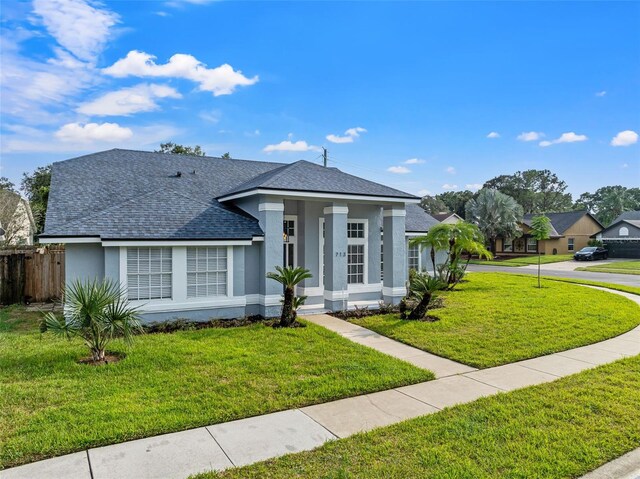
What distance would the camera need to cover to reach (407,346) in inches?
366

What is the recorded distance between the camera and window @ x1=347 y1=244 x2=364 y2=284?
14.7 m

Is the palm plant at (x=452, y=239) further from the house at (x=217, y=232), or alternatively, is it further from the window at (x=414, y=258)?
the house at (x=217, y=232)

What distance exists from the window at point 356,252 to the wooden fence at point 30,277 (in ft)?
34.5

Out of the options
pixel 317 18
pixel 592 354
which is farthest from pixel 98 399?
pixel 317 18

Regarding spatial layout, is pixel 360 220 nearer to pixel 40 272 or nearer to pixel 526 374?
pixel 526 374

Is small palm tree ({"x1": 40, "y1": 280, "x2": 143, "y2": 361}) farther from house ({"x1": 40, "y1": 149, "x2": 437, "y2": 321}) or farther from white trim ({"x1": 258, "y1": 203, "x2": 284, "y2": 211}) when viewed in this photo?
white trim ({"x1": 258, "y1": 203, "x2": 284, "y2": 211})

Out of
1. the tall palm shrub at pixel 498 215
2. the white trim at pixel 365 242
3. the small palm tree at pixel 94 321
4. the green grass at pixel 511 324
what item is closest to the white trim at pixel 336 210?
the white trim at pixel 365 242

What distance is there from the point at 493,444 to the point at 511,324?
24.1 feet

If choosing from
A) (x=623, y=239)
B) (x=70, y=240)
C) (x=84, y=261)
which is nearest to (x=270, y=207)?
(x=84, y=261)

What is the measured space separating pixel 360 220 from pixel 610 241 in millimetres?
42183

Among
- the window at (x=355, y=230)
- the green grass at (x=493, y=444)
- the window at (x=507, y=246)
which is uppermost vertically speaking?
the window at (x=355, y=230)

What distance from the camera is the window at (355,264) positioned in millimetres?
14656

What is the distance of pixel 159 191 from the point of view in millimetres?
12992

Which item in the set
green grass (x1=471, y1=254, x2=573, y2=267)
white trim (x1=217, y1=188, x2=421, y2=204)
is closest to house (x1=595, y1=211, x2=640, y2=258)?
green grass (x1=471, y1=254, x2=573, y2=267)
